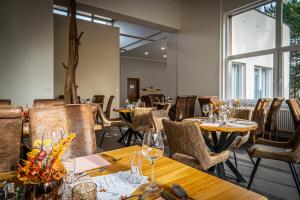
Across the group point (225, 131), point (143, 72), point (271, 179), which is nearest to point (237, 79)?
point (271, 179)

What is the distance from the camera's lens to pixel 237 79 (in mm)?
6062

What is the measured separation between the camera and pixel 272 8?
506cm

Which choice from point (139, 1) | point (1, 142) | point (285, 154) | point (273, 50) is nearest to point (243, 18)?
point (273, 50)

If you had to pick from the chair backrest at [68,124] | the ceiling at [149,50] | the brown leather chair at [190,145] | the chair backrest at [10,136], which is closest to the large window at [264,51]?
the ceiling at [149,50]

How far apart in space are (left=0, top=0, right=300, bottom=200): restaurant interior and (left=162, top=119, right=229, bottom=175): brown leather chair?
10 mm

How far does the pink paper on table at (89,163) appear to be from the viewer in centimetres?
91

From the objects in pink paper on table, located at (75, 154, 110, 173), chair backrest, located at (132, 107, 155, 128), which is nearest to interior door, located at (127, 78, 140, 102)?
chair backrest, located at (132, 107, 155, 128)

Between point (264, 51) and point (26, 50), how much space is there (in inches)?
223

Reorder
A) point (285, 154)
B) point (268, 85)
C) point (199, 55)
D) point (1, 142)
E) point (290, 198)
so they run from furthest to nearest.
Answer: point (199, 55) < point (268, 85) < point (290, 198) < point (285, 154) < point (1, 142)

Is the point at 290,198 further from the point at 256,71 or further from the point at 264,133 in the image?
the point at 256,71

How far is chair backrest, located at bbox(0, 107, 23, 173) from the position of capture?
1.52 m

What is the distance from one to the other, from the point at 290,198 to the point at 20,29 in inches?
217

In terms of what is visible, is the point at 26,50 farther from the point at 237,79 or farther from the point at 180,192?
the point at 237,79

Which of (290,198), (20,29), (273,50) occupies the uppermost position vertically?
(20,29)
